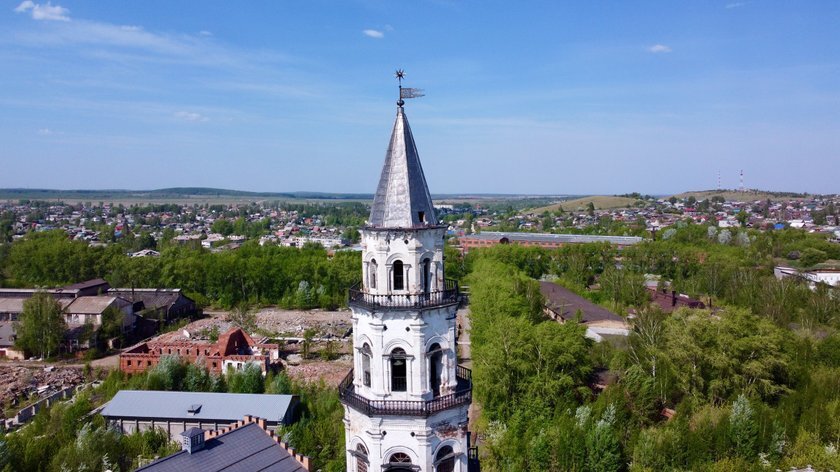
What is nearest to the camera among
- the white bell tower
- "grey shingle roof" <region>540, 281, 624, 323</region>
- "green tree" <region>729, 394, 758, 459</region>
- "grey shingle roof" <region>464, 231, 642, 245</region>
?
the white bell tower

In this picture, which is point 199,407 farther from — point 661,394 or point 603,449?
point 661,394

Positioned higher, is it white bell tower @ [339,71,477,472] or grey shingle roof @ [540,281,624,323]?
white bell tower @ [339,71,477,472]

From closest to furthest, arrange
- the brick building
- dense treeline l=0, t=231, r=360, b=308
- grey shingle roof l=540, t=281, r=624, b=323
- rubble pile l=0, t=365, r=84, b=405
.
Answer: rubble pile l=0, t=365, r=84, b=405
the brick building
grey shingle roof l=540, t=281, r=624, b=323
dense treeline l=0, t=231, r=360, b=308

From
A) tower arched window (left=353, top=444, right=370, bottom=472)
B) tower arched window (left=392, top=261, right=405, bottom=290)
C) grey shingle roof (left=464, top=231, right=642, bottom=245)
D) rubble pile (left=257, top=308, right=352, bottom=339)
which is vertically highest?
tower arched window (left=392, top=261, right=405, bottom=290)

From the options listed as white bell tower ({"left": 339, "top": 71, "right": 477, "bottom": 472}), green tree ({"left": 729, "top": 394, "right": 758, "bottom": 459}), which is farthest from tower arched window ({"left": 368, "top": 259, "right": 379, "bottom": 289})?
green tree ({"left": 729, "top": 394, "right": 758, "bottom": 459})

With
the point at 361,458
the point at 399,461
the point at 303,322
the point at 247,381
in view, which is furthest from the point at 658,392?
the point at 303,322

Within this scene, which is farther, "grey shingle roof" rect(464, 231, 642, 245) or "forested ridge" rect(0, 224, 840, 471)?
"grey shingle roof" rect(464, 231, 642, 245)

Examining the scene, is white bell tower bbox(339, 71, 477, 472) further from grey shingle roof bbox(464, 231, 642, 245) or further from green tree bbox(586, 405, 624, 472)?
grey shingle roof bbox(464, 231, 642, 245)
